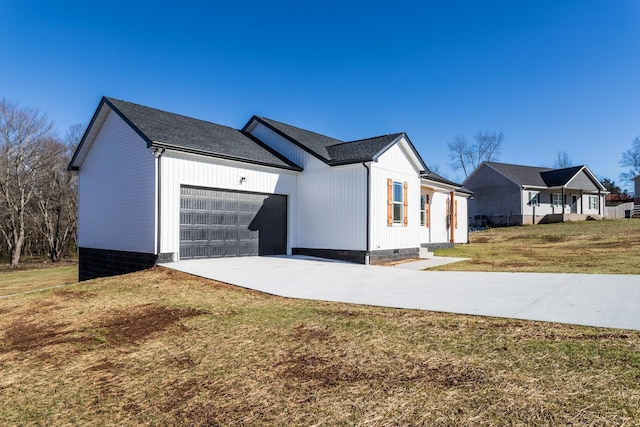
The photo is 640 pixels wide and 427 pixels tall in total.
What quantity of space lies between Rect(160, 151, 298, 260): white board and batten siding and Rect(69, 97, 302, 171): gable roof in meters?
0.30

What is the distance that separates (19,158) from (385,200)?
96.4 ft

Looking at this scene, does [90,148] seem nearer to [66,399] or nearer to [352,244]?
[352,244]

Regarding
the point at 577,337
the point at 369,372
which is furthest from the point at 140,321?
the point at 577,337

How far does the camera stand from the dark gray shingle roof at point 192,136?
448 inches

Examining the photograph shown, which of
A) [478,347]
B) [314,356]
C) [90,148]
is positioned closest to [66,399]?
[314,356]

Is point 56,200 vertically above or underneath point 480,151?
underneath

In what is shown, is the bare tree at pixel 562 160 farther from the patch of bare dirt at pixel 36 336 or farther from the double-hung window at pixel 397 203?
the patch of bare dirt at pixel 36 336

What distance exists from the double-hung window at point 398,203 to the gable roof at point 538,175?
78.6 feet

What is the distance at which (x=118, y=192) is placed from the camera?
41.2ft

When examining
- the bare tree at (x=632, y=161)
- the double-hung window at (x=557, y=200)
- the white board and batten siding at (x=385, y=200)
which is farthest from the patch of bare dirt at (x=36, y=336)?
the bare tree at (x=632, y=161)

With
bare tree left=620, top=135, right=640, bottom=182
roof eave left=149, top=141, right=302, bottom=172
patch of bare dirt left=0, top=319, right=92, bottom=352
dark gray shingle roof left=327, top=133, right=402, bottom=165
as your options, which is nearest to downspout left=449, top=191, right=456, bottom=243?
dark gray shingle roof left=327, top=133, right=402, bottom=165

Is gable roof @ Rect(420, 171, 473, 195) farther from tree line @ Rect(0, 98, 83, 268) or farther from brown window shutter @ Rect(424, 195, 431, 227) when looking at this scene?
tree line @ Rect(0, 98, 83, 268)

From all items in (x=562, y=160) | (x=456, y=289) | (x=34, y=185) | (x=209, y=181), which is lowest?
(x=456, y=289)

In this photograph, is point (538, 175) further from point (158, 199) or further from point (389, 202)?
point (158, 199)
